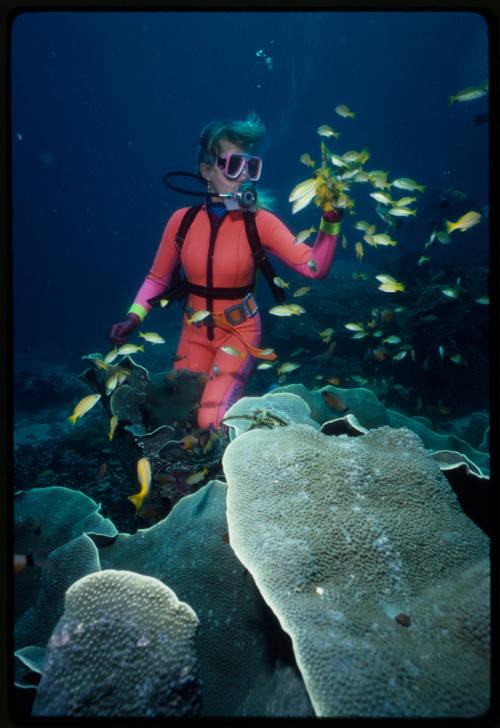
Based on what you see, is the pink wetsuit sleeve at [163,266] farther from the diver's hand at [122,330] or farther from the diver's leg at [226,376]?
the diver's leg at [226,376]

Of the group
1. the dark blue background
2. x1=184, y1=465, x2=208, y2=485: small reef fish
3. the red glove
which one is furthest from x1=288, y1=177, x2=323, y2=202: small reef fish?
the dark blue background

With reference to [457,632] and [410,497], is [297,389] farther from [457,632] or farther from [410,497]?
[457,632]

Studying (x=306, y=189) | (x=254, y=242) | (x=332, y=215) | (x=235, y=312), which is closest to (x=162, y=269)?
(x=235, y=312)

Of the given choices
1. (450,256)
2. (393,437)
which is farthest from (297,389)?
(450,256)

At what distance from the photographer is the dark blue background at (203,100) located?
4338cm

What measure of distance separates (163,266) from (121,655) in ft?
14.1

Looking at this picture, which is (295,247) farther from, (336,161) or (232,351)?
(336,161)

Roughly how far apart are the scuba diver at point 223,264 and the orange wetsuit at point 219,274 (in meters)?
0.01

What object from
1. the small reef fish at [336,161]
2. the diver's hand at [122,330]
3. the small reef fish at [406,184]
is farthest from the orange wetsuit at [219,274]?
the small reef fish at [406,184]

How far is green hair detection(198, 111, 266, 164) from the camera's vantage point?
4102 millimetres

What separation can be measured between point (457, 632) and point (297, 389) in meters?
2.52

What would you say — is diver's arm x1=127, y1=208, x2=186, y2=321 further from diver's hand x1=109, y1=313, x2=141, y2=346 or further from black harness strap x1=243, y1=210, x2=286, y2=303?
black harness strap x1=243, y1=210, x2=286, y2=303

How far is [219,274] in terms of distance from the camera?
168 inches

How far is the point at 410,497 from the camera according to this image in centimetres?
181
